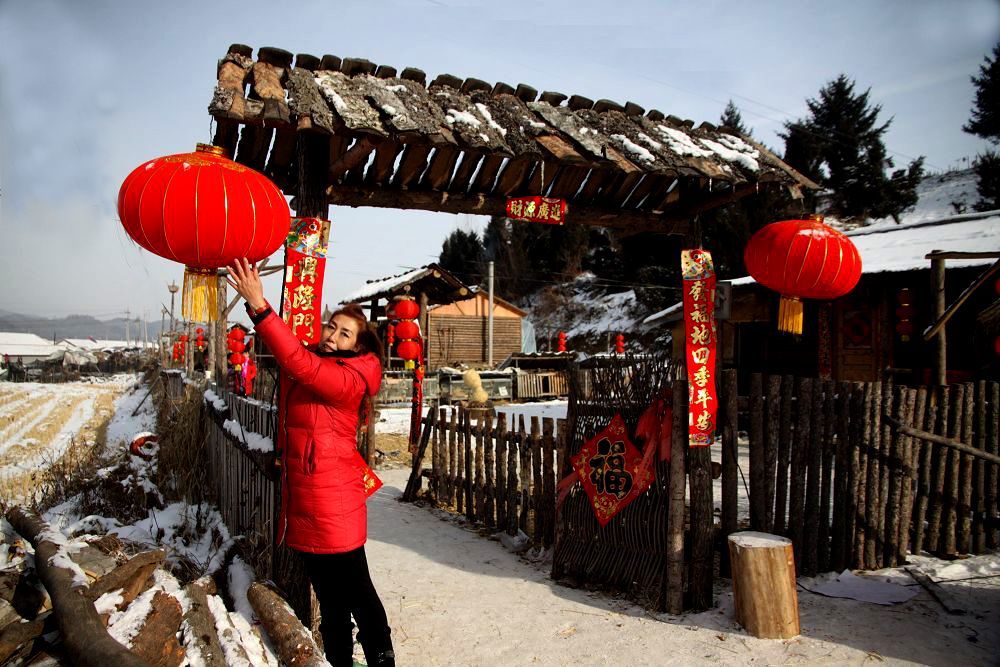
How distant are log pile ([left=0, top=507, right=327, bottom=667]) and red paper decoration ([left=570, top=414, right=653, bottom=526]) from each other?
2.61 m

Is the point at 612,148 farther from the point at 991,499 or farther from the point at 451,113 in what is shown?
the point at 991,499

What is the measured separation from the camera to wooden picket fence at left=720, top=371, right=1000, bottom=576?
4629 millimetres

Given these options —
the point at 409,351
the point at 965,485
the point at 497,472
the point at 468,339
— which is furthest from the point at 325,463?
the point at 468,339

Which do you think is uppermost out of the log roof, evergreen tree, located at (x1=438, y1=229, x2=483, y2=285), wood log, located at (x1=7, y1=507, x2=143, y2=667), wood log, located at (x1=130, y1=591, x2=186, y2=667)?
evergreen tree, located at (x1=438, y1=229, x2=483, y2=285)

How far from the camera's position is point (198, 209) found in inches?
104

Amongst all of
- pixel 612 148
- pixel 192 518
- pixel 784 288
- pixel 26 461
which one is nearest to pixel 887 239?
pixel 784 288

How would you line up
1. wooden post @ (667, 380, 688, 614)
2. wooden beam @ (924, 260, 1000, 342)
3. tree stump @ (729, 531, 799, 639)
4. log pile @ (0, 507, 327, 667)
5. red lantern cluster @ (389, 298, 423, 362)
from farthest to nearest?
red lantern cluster @ (389, 298, 423, 362) → wooden beam @ (924, 260, 1000, 342) → wooden post @ (667, 380, 688, 614) → tree stump @ (729, 531, 799, 639) → log pile @ (0, 507, 327, 667)

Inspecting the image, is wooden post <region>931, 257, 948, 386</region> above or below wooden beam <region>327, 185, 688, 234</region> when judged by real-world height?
below

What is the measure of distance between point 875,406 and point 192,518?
22.2 feet

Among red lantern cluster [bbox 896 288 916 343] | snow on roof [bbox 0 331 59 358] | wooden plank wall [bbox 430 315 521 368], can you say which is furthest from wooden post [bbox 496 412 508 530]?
snow on roof [bbox 0 331 59 358]

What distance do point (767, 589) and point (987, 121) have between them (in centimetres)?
3708

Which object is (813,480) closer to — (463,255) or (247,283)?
(247,283)

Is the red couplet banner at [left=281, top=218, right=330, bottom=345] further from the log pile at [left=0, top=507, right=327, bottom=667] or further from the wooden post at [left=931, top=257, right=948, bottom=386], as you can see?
the wooden post at [left=931, top=257, right=948, bottom=386]

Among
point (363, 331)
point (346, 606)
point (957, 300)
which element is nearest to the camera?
point (346, 606)
